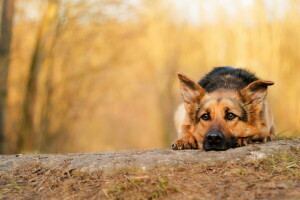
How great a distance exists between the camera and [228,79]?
677 centimetres

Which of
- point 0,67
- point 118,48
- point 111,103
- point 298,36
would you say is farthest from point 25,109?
point 298,36

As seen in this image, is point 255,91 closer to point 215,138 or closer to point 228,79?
point 228,79

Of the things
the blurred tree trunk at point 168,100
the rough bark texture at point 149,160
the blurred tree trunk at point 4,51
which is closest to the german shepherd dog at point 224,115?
the rough bark texture at point 149,160

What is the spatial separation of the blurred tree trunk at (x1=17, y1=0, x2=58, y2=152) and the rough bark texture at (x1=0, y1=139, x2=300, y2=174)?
976 centimetres

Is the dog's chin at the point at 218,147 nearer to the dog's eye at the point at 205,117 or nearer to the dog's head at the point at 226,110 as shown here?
the dog's head at the point at 226,110

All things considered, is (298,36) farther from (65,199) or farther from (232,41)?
(65,199)

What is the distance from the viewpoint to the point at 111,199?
13.2 feet

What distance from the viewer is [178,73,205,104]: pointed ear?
20.5 ft

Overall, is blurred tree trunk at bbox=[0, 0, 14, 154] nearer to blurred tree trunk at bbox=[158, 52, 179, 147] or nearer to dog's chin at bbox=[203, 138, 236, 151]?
dog's chin at bbox=[203, 138, 236, 151]

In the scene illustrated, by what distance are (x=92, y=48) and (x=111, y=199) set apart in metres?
13.2

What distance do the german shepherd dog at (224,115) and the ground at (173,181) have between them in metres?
0.51

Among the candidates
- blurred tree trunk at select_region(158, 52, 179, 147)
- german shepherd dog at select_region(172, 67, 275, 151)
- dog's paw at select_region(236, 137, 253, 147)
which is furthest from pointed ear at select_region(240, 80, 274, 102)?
blurred tree trunk at select_region(158, 52, 179, 147)

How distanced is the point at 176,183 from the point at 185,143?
1706 millimetres

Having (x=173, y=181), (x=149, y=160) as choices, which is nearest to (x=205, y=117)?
(x=149, y=160)
